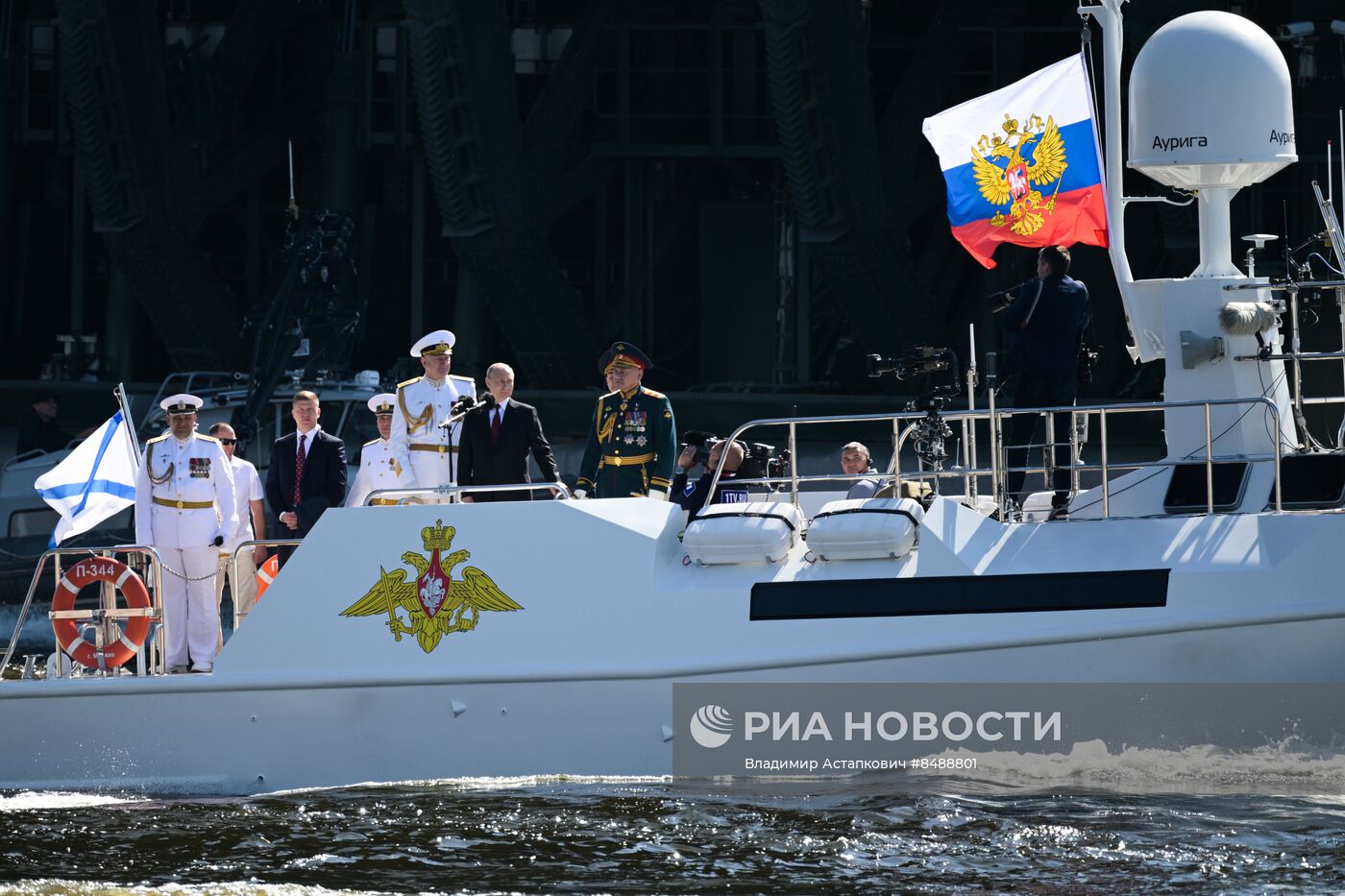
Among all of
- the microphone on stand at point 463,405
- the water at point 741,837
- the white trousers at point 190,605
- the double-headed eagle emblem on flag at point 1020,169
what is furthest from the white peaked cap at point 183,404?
the double-headed eagle emblem on flag at point 1020,169

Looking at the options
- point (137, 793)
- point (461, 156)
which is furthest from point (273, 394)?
point (137, 793)

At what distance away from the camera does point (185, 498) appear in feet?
30.0

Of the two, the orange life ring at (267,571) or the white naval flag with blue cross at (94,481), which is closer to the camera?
the orange life ring at (267,571)

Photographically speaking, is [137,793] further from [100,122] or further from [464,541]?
[100,122]

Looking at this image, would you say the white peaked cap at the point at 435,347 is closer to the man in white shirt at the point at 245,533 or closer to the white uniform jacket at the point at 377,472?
the white uniform jacket at the point at 377,472

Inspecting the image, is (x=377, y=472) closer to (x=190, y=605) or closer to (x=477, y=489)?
(x=190, y=605)

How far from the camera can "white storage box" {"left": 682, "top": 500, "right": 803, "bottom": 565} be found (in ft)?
25.3

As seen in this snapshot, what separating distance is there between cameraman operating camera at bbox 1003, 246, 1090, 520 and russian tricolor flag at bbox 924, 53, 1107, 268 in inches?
7.5

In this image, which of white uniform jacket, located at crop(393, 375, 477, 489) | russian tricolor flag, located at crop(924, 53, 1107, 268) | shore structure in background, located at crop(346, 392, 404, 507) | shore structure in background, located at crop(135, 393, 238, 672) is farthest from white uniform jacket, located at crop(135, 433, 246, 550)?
russian tricolor flag, located at crop(924, 53, 1107, 268)

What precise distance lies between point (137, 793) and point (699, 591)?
2816 mm

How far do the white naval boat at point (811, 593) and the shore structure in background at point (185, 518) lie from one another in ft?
1.93

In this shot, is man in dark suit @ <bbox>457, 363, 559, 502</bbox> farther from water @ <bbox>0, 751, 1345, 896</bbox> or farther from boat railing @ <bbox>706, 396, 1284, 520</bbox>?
water @ <bbox>0, 751, 1345, 896</bbox>

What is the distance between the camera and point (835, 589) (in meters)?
7.62

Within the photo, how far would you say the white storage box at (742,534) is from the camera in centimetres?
773
